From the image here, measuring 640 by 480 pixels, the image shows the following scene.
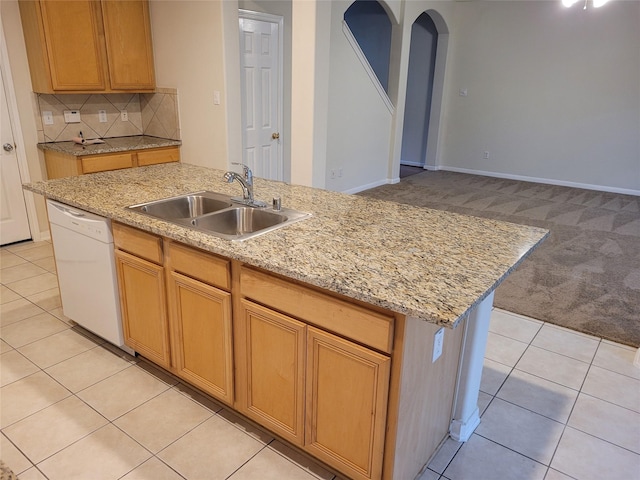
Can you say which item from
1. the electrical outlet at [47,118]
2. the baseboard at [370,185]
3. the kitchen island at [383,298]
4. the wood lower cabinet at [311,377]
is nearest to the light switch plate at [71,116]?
the electrical outlet at [47,118]

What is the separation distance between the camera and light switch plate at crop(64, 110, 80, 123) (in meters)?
4.30

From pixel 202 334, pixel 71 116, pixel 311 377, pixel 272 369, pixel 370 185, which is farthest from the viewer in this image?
pixel 370 185

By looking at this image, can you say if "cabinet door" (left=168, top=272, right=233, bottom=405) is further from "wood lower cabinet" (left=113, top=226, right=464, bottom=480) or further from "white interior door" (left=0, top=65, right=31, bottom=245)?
"white interior door" (left=0, top=65, right=31, bottom=245)

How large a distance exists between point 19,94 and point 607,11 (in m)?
7.18

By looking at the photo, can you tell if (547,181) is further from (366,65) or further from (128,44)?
(128,44)

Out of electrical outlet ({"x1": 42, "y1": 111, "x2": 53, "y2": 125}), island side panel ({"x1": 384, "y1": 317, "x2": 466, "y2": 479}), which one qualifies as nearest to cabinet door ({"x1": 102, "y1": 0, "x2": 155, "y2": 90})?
electrical outlet ({"x1": 42, "y1": 111, "x2": 53, "y2": 125})

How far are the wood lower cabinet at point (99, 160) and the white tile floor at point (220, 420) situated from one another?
1475 mm

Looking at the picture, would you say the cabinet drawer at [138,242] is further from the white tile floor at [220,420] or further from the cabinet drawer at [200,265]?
the white tile floor at [220,420]

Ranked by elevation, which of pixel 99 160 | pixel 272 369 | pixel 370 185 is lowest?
pixel 370 185

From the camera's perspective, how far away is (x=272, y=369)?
6.05 ft

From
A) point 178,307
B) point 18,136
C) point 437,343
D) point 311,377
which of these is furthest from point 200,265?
point 18,136

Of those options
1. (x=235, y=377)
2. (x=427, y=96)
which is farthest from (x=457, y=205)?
(x=235, y=377)

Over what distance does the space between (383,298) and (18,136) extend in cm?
408

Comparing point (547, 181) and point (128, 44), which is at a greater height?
point (128, 44)
